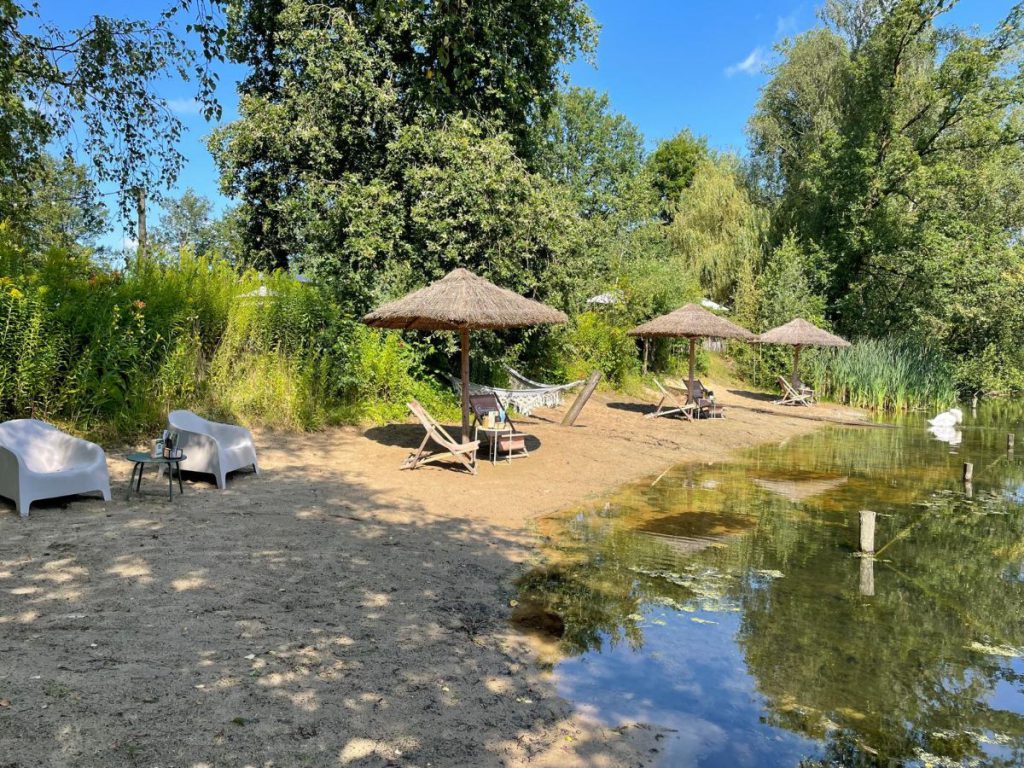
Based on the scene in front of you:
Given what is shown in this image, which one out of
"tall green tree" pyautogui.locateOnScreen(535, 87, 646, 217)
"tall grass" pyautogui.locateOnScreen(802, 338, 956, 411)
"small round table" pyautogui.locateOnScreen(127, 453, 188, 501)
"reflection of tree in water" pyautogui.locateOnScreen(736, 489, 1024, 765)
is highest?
"tall green tree" pyautogui.locateOnScreen(535, 87, 646, 217)

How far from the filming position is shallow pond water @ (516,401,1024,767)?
3334 mm

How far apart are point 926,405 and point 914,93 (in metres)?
10.8

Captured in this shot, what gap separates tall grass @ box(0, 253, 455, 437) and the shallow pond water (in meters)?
5.42

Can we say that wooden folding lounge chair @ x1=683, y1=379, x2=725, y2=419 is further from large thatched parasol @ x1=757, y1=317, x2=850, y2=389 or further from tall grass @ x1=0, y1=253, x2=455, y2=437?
tall grass @ x1=0, y1=253, x2=455, y2=437

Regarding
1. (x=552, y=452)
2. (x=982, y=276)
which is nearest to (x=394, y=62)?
(x=552, y=452)

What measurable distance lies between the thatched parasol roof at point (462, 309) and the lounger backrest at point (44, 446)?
12.2 ft

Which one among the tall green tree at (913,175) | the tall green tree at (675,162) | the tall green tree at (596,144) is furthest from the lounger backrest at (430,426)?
the tall green tree at (675,162)

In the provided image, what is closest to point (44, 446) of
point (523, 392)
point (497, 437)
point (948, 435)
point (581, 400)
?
point (497, 437)

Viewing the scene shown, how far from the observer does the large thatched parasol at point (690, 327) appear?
46.1ft

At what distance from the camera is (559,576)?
16.9ft

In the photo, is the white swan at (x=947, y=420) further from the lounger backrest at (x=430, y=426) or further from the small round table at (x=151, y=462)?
the small round table at (x=151, y=462)

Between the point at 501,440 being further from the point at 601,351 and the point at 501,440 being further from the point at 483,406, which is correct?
the point at 601,351

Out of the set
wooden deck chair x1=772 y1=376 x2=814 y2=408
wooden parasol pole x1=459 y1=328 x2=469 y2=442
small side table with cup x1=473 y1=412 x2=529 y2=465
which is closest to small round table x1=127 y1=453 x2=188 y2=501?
wooden parasol pole x1=459 y1=328 x2=469 y2=442

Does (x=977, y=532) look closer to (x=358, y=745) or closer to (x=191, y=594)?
(x=358, y=745)
